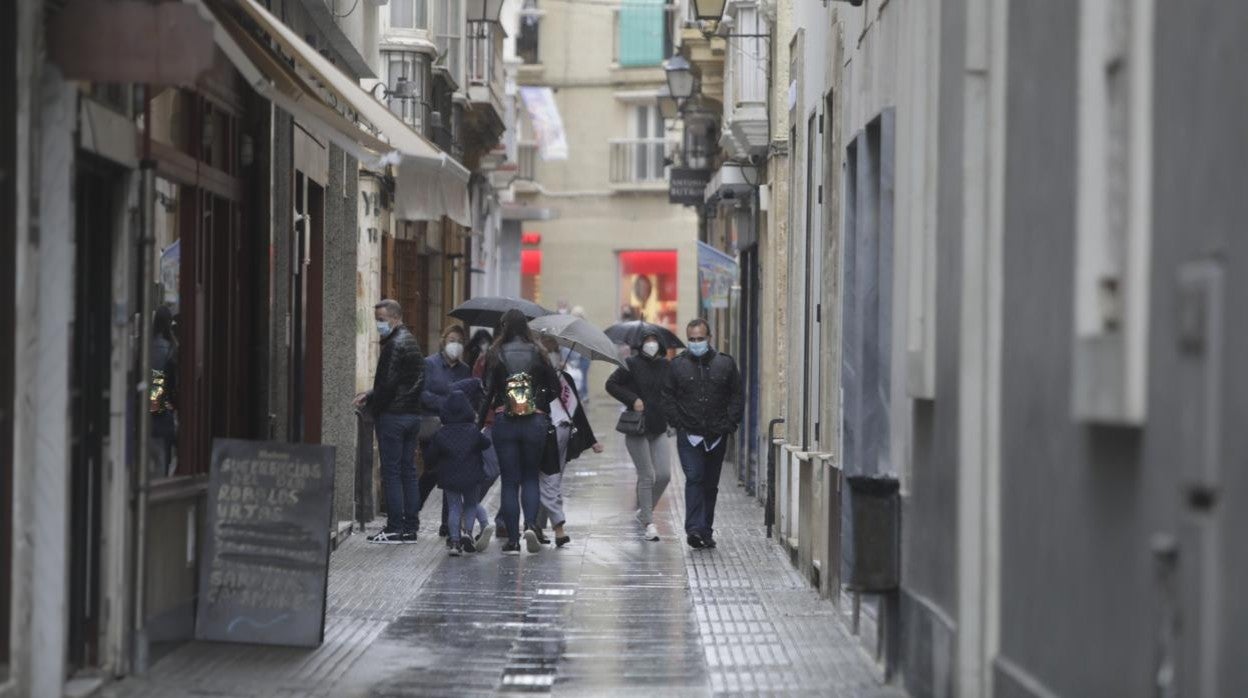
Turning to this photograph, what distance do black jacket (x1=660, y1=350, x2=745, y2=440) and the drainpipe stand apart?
8.59 m

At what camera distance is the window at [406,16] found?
2580 cm

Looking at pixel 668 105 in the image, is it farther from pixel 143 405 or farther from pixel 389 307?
pixel 143 405

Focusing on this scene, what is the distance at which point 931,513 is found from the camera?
10.5 metres

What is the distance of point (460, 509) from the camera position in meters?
18.0

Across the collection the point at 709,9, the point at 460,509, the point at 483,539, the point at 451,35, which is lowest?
the point at 483,539

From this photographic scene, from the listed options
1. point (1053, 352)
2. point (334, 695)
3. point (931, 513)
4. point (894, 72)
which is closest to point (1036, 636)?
point (1053, 352)

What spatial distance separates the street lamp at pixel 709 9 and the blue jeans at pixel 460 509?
922 cm

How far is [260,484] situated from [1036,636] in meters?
4.85

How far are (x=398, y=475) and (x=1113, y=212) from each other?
1257 cm

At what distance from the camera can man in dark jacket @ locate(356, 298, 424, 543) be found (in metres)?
19.0

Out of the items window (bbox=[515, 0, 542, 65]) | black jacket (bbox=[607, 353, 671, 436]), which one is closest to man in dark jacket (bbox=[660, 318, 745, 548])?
black jacket (bbox=[607, 353, 671, 436])

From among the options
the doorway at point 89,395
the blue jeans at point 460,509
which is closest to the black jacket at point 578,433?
the blue jeans at point 460,509

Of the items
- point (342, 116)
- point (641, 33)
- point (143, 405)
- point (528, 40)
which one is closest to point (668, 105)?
point (641, 33)

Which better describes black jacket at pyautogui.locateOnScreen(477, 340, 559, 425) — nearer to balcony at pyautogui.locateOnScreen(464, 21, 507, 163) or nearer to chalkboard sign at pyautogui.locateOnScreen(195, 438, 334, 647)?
chalkboard sign at pyautogui.locateOnScreen(195, 438, 334, 647)
